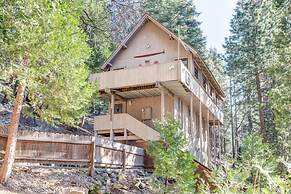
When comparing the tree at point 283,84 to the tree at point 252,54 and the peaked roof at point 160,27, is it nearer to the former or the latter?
the tree at point 252,54

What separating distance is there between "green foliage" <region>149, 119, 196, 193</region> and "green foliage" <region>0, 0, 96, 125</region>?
3.31 meters

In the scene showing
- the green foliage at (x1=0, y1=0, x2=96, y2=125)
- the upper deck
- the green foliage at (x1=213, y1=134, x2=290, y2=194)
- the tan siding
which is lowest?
the green foliage at (x1=213, y1=134, x2=290, y2=194)

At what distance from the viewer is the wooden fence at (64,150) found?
472 inches

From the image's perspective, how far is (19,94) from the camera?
11203 mm

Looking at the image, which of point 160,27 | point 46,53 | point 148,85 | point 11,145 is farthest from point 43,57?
point 160,27

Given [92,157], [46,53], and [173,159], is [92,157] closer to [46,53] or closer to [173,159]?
[173,159]

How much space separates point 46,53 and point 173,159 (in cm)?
573

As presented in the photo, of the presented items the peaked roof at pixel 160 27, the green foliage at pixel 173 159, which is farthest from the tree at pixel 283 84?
the green foliage at pixel 173 159

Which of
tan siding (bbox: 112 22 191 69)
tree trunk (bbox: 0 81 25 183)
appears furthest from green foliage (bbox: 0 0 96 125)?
tan siding (bbox: 112 22 191 69)

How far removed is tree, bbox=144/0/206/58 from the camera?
35.8m

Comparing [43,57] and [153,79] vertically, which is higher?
[153,79]

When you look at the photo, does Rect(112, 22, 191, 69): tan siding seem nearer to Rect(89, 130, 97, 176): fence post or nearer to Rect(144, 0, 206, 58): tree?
Rect(89, 130, 97, 176): fence post

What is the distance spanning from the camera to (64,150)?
13094 mm

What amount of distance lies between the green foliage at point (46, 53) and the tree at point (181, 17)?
24236 mm
